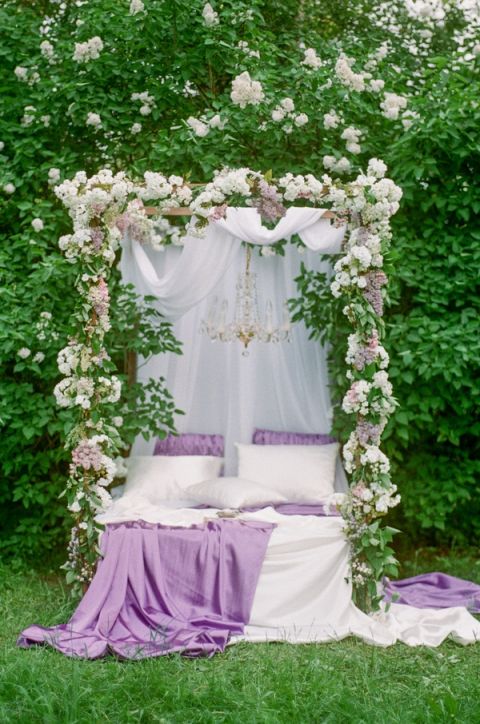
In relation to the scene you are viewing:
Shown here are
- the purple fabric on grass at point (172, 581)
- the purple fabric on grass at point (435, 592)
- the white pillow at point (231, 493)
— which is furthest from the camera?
the white pillow at point (231, 493)

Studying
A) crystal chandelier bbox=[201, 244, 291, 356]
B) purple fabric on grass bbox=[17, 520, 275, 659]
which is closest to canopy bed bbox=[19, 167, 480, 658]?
purple fabric on grass bbox=[17, 520, 275, 659]

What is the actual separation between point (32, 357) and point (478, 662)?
3.00m

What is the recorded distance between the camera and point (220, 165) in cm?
566

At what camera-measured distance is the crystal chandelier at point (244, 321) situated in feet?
18.3

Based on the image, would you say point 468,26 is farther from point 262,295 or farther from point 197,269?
point 197,269

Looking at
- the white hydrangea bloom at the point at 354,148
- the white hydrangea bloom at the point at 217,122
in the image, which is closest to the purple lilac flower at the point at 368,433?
the white hydrangea bloom at the point at 354,148

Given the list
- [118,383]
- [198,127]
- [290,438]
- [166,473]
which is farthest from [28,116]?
[290,438]

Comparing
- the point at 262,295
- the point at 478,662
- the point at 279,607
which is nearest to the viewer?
the point at 478,662

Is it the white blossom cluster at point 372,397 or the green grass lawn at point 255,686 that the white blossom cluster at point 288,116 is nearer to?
the white blossom cluster at point 372,397

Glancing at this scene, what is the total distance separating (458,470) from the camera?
18.4 ft

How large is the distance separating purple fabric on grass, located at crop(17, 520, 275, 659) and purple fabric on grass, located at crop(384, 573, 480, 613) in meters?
0.78

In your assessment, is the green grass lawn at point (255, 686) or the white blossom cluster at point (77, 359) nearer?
the green grass lawn at point (255, 686)

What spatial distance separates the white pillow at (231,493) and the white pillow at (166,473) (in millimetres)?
142

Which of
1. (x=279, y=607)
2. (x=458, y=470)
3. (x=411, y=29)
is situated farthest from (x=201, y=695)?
(x=411, y=29)
